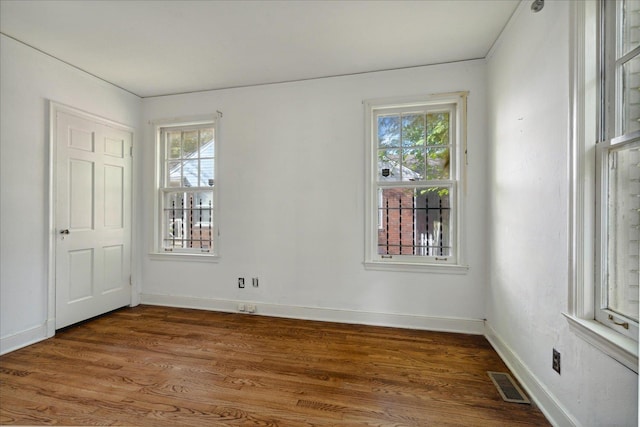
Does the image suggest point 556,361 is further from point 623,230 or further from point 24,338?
point 24,338

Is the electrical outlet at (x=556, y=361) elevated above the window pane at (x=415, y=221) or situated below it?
below

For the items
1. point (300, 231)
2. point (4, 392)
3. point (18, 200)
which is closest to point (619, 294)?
point (300, 231)

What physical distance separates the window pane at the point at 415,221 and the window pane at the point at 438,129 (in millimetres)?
501

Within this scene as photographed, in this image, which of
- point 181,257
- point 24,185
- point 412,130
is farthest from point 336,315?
point 24,185

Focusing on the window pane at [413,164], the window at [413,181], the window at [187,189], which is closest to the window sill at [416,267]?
the window at [413,181]

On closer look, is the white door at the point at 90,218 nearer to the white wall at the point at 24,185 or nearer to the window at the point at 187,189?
the white wall at the point at 24,185

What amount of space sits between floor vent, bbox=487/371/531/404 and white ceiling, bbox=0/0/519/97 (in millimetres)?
2692

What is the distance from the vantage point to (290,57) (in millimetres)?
2746

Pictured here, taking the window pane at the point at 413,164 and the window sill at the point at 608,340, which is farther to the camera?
the window pane at the point at 413,164

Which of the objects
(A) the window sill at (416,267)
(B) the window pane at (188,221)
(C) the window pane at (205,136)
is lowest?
(A) the window sill at (416,267)

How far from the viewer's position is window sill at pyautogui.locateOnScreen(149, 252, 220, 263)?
11.3ft

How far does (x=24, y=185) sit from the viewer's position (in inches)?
99.8

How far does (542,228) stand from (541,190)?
0.78ft

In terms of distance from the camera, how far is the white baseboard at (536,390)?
4.96ft
